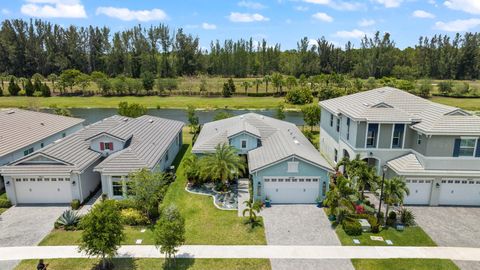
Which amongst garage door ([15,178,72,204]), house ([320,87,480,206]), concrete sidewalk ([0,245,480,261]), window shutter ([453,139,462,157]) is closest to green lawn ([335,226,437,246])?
concrete sidewalk ([0,245,480,261])

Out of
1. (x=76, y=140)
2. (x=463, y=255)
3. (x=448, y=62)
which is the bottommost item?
(x=463, y=255)

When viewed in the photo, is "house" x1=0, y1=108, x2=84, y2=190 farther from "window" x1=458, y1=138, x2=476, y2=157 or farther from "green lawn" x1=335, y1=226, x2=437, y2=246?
"window" x1=458, y1=138, x2=476, y2=157

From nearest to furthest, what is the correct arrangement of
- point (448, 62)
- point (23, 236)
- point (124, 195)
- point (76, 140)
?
point (23, 236) → point (124, 195) → point (76, 140) → point (448, 62)

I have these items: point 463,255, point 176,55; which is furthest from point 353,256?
point 176,55

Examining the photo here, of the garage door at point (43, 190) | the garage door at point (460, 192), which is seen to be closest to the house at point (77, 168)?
the garage door at point (43, 190)

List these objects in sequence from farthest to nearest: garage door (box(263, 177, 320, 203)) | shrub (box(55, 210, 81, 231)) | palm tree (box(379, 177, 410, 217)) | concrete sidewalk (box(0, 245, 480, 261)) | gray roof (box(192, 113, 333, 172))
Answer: gray roof (box(192, 113, 333, 172))
garage door (box(263, 177, 320, 203))
palm tree (box(379, 177, 410, 217))
shrub (box(55, 210, 81, 231))
concrete sidewalk (box(0, 245, 480, 261))

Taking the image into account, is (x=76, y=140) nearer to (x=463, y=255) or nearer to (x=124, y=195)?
(x=124, y=195)

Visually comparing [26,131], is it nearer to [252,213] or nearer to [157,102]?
[252,213]
